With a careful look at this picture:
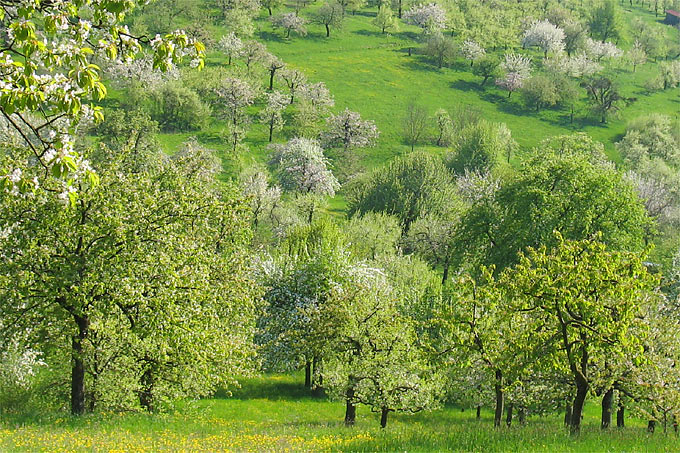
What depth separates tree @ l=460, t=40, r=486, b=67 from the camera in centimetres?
16301

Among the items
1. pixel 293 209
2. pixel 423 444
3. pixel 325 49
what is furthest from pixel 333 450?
pixel 325 49

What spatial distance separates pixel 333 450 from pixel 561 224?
31.5m

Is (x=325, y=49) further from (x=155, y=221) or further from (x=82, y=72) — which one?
(x=82, y=72)

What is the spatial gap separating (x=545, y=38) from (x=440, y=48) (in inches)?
1568

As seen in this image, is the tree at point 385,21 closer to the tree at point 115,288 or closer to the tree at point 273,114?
the tree at point 273,114

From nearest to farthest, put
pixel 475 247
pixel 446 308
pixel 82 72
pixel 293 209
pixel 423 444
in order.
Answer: pixel 82 72 < pixel 423 444 < pixel 446 308 < pixel 475 247 < pixel 293 209

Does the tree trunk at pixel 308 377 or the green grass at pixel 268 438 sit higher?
the green grass at pixel 268 438

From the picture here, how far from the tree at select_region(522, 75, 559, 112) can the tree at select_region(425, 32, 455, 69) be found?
2392cm

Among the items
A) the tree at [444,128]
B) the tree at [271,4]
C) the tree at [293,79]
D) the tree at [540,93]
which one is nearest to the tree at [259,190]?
the tree at [293,79]

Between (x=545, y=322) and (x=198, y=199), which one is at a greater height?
(x=198, y=199)

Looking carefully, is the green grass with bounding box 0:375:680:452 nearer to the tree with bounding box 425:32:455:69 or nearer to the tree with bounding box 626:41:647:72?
the tree with bounding box 425:32:455:69

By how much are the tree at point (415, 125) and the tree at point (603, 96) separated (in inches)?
1703

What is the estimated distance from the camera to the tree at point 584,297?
17375 millimetres

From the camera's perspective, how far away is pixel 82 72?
23.7ft
